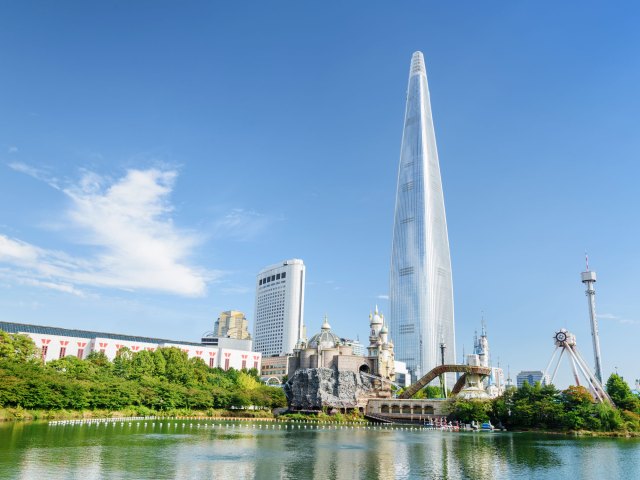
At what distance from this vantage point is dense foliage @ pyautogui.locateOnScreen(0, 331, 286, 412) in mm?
71750

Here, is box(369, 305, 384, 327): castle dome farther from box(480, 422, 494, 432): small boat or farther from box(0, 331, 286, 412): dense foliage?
box(480, 422, 494, 432): small boat

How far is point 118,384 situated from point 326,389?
158 ft

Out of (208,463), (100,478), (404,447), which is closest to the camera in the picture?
(100,478)

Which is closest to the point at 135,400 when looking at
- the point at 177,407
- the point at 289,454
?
the point at 177,407

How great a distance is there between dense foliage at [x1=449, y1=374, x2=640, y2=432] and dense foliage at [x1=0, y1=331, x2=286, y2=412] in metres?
46.2

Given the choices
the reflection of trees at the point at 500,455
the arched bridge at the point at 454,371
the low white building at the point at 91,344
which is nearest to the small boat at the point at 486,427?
the arched bridge at the point at 454,371

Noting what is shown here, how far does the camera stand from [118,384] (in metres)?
86.0

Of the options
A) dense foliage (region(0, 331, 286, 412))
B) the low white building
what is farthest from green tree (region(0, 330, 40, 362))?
the low white building

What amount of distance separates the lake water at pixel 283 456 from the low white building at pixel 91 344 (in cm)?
7846

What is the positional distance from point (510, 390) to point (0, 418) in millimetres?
77308

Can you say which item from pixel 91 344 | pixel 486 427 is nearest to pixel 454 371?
pixel 486 427

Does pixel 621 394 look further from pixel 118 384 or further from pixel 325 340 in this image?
pixel 118 384

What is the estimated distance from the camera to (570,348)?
362 feet

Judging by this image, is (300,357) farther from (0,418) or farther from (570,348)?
(0,418)
